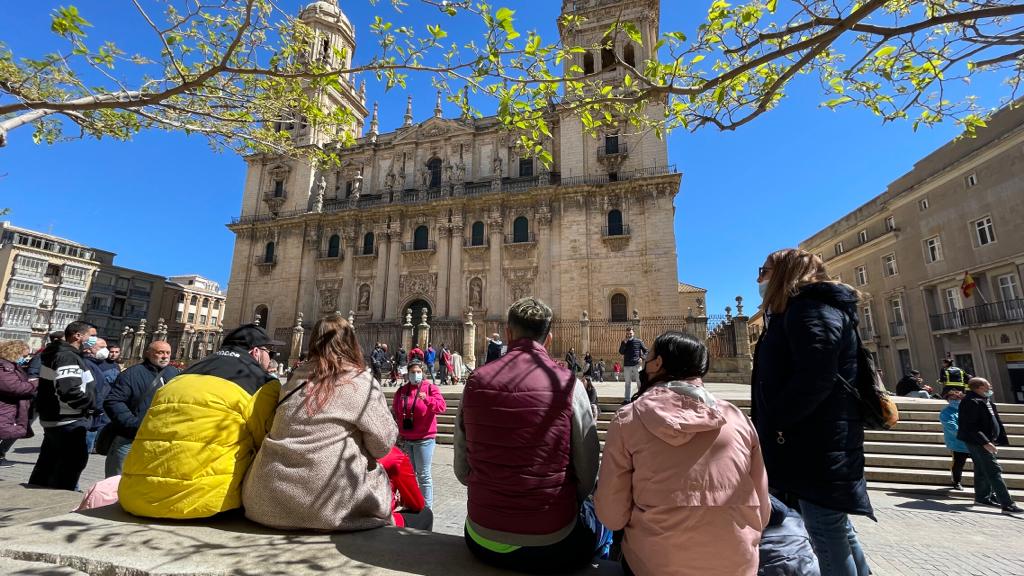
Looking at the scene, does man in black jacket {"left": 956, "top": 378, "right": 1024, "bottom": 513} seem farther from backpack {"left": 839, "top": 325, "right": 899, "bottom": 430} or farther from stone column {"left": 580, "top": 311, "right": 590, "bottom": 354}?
stone column {"left": 580, "top": 311, "right": 590, "bottom": 354}

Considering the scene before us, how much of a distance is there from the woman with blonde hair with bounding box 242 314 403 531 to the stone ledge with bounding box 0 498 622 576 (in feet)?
0.34

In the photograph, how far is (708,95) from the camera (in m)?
4.60

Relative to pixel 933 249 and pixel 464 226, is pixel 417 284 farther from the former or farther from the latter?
pixel 933 249

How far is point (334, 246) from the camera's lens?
87.2 ft

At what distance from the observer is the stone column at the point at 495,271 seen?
22.7 m

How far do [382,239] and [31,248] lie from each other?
35842 millimetres

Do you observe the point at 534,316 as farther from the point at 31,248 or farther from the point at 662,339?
the point at 31,248

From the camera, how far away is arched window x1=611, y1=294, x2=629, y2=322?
21328 millimetres

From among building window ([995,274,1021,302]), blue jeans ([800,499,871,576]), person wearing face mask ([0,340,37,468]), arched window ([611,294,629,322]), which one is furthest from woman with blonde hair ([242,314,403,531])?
building window ([995,274,1021,302])

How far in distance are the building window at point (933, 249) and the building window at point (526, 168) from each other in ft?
63.2

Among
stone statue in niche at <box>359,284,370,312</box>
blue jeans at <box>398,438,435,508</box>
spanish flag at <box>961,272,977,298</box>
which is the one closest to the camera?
blue jeans at <box>398,438,435,508</box>

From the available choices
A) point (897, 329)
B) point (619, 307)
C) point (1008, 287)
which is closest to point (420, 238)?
point (619, 307)

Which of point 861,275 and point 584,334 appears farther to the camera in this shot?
point 861,275

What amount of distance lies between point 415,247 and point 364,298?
4.11m
